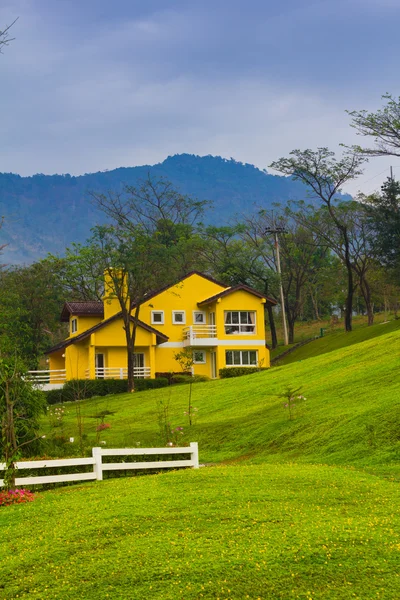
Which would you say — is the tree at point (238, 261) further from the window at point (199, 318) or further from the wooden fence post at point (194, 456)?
the wooden fence post at point (194, 456)

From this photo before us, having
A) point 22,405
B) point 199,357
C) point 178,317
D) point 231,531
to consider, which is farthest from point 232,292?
point 231,531

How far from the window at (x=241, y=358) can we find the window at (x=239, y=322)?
1.41m

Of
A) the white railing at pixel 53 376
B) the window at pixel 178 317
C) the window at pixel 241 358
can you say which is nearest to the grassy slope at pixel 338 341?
the window at pixel 241 358

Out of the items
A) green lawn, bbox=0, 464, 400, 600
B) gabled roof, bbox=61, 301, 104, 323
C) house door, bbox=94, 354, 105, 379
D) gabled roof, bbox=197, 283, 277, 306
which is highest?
gabled roof, bbox=197, 283, 277, 306

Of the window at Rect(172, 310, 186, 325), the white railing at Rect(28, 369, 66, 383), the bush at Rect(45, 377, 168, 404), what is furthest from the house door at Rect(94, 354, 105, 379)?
the window at Rect(172, 310, 186, 325)

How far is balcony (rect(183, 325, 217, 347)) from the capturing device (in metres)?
50.6

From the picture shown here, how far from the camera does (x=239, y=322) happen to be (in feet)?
171

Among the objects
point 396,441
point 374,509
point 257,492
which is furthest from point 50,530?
point 396,441

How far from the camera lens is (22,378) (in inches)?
828

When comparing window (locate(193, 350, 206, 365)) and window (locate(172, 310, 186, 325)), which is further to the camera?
window (locate(172, 310, 186, 325))

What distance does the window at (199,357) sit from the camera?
2031 inches

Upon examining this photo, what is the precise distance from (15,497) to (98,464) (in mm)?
2478

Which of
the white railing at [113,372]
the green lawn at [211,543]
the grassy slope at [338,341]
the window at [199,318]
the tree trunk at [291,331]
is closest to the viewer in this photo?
the green lawn at [211,543]

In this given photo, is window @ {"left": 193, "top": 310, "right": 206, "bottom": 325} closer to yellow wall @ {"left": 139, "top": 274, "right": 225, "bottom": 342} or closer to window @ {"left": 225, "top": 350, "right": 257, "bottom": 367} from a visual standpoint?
yellow wall @ {"left": 139, "top": 274, "right": 225, "bottom": 342}
